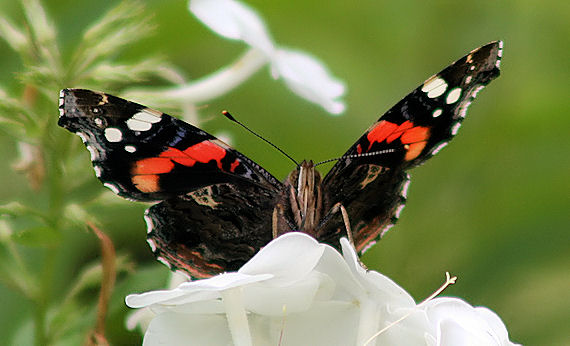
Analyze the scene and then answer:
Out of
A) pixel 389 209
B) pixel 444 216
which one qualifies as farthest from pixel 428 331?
pixel 444 216

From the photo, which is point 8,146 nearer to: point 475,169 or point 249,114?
point 249,114

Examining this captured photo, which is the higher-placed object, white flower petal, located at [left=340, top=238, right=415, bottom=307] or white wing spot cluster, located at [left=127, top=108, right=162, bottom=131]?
white wing spot cluster, located at [left=127, top=108, right=162, bottom=131]

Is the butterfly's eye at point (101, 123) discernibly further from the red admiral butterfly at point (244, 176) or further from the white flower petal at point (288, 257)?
the white flower petal at point (288, 257)

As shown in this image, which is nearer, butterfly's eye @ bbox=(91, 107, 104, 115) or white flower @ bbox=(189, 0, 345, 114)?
butterfly's eye @ bbox=(91, 107, 104, 115)

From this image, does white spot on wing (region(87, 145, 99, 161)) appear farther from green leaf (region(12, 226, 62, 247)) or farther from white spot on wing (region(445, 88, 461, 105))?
white spot on wing (region(445, 88, 461, 105))

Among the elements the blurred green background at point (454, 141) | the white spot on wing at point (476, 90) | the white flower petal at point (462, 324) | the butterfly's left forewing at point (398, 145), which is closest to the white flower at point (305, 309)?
the white flower petal at point (462, 324)

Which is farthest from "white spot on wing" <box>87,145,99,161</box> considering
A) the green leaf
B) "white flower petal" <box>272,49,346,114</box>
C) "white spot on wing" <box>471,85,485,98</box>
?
"white spot on wing" <box>471,85,485,98</box>

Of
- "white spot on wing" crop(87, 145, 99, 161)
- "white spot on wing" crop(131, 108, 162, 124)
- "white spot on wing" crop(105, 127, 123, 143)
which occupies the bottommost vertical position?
"white spot on wing" crop(87, 145, 99, 161)
